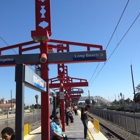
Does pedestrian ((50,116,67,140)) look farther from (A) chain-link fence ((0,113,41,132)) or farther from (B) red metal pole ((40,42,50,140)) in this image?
(A) chain-link fence ((0,113,41,132))

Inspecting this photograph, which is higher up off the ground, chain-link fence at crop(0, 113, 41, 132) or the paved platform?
chain-link fence at crop(0, 113, 41, 132)

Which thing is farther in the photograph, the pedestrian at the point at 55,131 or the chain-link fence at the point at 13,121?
the chain-link fence at the point at 13,121

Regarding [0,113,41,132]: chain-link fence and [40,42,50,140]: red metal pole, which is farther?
[0,113,41,132]: chain-link fence

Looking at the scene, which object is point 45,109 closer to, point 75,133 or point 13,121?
point 75,133

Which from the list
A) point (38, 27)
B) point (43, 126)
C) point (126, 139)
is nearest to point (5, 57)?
point (38, 27)

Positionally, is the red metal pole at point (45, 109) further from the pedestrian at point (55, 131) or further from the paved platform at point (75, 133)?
the paved platform at point (75, 133)

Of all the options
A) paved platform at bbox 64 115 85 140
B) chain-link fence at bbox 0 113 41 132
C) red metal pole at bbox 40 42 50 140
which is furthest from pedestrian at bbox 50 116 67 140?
chain-link fence at bbox 0 113 41 132

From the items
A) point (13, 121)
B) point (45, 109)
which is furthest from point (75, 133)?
point (13, 121)

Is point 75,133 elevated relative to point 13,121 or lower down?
lower down

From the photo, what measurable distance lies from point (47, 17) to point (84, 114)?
545 cm

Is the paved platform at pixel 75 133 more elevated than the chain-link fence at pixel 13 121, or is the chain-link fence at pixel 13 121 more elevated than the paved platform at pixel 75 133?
the chain-link fence at pixel 13 121

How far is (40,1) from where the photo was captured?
8203mm

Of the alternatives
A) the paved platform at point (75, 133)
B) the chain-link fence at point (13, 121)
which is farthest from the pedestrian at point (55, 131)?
the chain-link fence at point (13, 121)

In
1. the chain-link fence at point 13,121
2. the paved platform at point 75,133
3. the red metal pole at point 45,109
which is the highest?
the red metal pole at point 45,109
